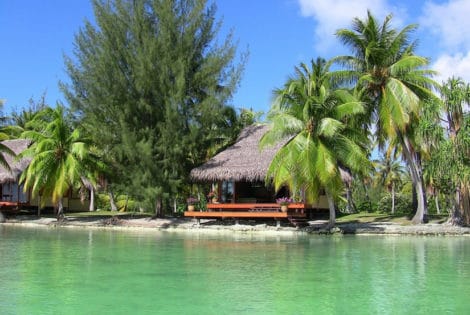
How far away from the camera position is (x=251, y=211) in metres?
20.2

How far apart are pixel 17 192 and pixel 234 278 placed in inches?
852

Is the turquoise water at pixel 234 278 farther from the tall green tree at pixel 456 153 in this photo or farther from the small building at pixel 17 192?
the small building at pixel 17 192

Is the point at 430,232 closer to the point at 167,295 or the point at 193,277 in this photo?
the point at 193,277

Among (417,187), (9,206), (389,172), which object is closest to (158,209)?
(9,206)

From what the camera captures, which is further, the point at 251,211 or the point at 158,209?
the point at 158,209

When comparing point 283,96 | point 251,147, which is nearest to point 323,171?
point 283,96

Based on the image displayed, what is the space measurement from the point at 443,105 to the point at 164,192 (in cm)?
1136

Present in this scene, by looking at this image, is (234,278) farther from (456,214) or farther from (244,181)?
(244,181)

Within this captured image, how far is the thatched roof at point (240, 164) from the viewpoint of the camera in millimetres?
20472

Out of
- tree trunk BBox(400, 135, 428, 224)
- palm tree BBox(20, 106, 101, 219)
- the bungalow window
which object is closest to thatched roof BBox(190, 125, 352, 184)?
the bungalow window

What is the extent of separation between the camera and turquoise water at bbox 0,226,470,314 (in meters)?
6.54

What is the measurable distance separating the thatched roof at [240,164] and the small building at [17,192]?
888 centimetres

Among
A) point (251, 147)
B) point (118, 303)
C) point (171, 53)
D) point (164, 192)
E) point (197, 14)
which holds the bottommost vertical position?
point (118, 303)

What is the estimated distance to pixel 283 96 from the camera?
1833cm
